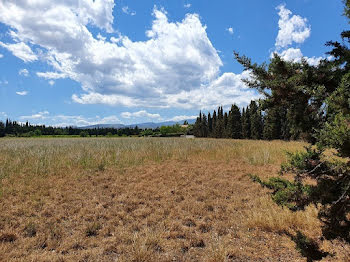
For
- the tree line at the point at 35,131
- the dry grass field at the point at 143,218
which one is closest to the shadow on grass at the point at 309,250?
the dry grass field at the point at 143,218

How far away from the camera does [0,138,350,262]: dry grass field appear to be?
2.91 m

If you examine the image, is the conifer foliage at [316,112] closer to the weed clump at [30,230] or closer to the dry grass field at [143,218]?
the dry grass field at [143,218]

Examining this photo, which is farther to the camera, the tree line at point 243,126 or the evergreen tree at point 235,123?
the evergreen tree at point 235,123

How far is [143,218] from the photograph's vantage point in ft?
13.6

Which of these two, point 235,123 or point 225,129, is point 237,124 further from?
point 225,129

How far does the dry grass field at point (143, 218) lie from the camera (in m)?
2.91

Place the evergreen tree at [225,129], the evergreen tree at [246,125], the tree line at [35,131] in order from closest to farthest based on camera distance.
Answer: the evergreen tree at [246,125]
the evergreen tree at [225,129]
the tree line at [35,131]

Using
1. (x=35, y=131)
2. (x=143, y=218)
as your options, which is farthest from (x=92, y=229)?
(x=35, y=131)

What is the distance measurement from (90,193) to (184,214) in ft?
9.97

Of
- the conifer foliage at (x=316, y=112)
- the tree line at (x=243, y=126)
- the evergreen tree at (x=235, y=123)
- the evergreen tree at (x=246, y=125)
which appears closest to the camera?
the conifer foliage at (x=316, y=112)

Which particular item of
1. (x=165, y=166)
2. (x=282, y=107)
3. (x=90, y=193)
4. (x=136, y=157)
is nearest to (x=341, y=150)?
(x=282, y=107)

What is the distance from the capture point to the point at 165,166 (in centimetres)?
869

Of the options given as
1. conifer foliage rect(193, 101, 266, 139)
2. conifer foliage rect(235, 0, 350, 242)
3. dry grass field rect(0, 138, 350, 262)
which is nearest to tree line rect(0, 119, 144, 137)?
conifer foliage rect(193, 101, 266, 139)

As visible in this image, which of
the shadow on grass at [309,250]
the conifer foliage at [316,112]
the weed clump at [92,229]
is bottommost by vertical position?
the weed clump at [92,229]
